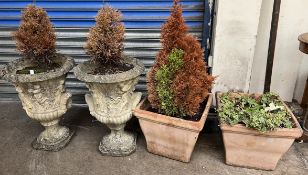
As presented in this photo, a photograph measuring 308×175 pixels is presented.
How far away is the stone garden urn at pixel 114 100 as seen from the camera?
9.91 ft

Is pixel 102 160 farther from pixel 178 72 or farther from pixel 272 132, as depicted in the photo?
pixel 272 132

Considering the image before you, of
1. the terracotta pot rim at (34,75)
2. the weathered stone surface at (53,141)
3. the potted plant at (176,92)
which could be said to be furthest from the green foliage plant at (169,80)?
the weathered stone surface at (53,141)

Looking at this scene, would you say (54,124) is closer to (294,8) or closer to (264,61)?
(264,61)

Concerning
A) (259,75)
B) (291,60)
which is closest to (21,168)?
(259,75)

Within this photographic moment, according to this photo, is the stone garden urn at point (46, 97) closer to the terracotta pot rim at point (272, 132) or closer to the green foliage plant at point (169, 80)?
the green foliage plant at point (169, 80)

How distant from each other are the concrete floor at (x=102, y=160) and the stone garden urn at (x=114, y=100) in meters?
0.14

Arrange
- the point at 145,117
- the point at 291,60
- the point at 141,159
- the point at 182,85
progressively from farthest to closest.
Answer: the point at 291,60 → the point at 141,159 → the point at 145,117 → the point at 182,85

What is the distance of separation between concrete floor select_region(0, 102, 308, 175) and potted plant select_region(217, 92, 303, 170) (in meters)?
0.15

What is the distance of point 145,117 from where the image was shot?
323cm

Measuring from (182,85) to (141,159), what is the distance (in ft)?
3.45

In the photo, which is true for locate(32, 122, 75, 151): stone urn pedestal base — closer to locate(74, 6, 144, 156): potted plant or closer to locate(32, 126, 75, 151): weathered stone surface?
locate(32, 126, 75, 151): weathered stone surface

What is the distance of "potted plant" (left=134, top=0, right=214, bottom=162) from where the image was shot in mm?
3010

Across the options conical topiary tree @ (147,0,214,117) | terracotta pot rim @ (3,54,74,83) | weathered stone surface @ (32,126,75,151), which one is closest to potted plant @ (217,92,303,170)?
conical topiary tree @ (147,0,214,117)

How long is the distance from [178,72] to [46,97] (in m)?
1.49
